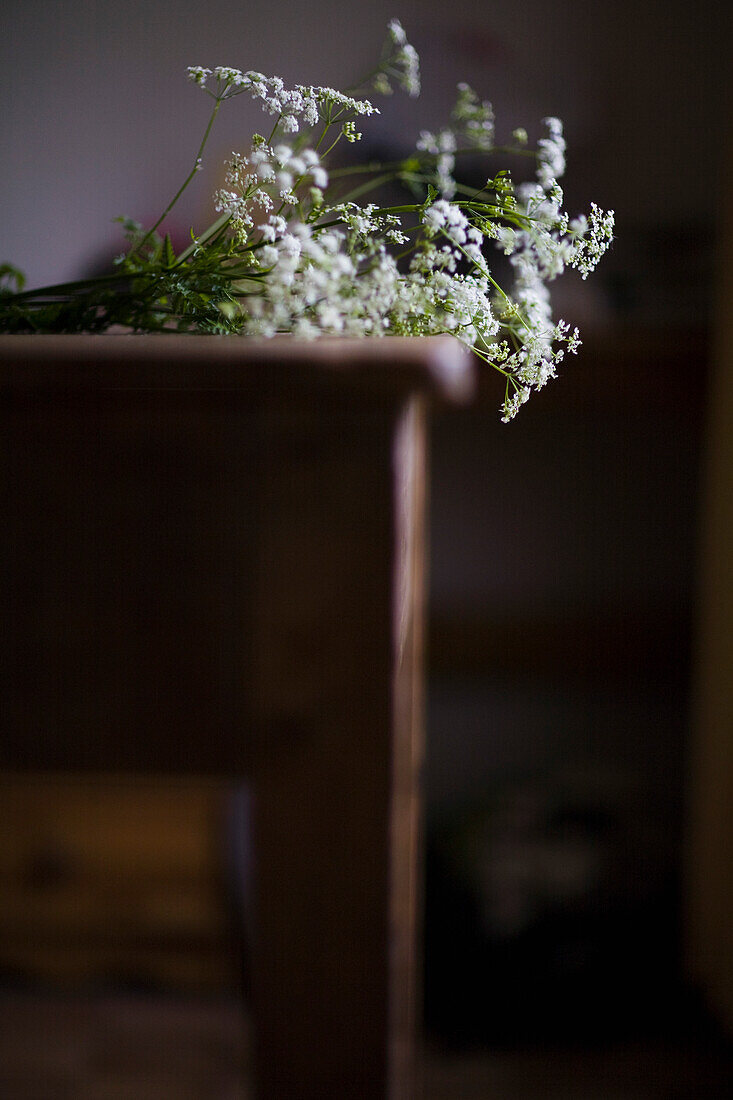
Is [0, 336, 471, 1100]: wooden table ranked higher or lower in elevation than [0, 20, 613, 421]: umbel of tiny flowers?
lower

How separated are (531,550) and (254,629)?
1338 millimetres

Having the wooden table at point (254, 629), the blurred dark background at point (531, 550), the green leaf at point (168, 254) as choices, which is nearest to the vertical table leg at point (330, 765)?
the wooden table at point (254, 629)

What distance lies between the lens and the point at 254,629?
36 centimetres

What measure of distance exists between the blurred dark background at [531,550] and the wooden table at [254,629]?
82 centimetres

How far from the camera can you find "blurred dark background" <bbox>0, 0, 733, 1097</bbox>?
1094 millimetres

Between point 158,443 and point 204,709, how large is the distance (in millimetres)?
119

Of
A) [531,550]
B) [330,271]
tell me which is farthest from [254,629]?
[531,550]

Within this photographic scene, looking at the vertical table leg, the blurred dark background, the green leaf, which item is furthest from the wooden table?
the blurred dark background

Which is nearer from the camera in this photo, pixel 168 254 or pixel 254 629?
pixel 254 629

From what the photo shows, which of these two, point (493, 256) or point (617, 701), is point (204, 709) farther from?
point (617, 701)

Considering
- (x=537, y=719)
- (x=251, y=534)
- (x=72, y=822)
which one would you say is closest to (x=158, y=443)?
(x=251, y=534)

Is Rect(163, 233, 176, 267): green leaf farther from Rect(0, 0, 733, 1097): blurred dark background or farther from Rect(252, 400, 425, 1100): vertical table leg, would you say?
Rect(0, 0, 733, 1097): blurred dark background

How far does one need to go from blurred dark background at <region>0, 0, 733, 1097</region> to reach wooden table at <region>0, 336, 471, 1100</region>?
82 centimetres

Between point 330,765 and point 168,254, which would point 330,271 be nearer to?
point 168,254
